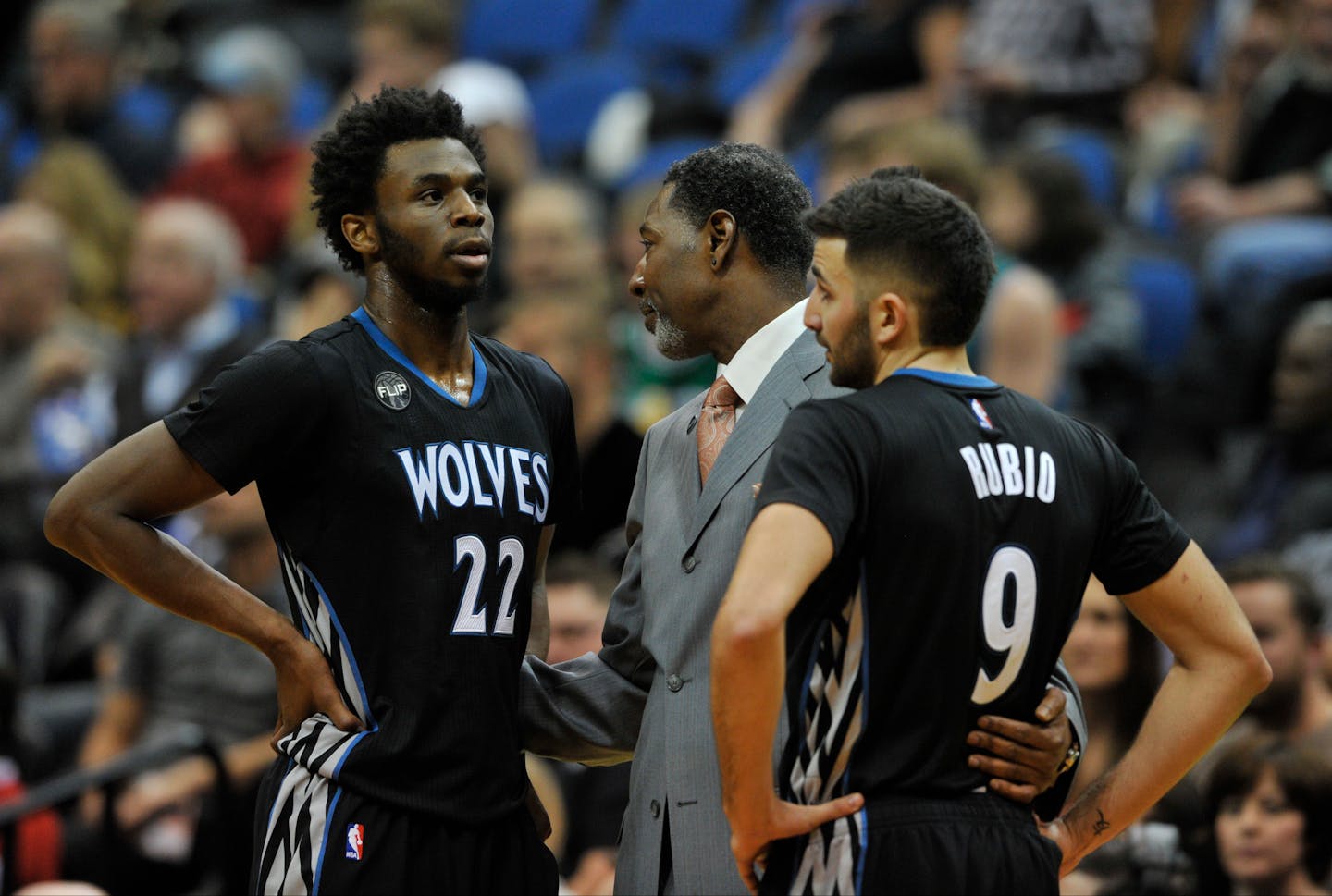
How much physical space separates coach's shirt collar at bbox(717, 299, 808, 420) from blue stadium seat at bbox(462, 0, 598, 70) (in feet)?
29.5

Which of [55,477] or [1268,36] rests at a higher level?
[1268,36]

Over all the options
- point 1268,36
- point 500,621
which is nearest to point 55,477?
point 500,621

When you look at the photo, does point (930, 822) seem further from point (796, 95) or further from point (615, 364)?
point (796, 95)

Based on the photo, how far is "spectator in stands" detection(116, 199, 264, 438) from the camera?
28.3ft

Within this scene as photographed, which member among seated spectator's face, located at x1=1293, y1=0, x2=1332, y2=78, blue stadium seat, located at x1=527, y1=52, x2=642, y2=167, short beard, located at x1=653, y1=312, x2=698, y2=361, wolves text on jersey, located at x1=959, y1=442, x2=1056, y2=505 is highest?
blue stadium seat, located at x1=527, y1=52, x2=642, y2=167

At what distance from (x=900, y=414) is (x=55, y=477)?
636cm

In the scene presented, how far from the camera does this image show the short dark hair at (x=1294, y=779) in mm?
5328

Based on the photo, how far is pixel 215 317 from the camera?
356 inches

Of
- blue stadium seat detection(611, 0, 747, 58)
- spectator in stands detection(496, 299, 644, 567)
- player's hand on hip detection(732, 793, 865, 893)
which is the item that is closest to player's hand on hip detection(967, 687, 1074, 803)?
player's hand on hip detection(732, 793, 865, 893)

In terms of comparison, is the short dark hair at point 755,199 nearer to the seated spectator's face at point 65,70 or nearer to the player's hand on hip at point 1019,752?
the player's hand on hip at point 1019,752

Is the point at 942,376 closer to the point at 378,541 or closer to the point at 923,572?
the point at 923,572

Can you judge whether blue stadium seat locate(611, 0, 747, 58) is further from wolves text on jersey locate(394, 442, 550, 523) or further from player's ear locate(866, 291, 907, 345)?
player's ear locate(866, 291, 907, 345)

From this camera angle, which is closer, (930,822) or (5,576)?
(930,822)

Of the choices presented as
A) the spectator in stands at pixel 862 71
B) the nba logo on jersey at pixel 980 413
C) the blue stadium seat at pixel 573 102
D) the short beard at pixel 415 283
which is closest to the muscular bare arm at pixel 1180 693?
the nba logo on jersey at pixel 980 413
